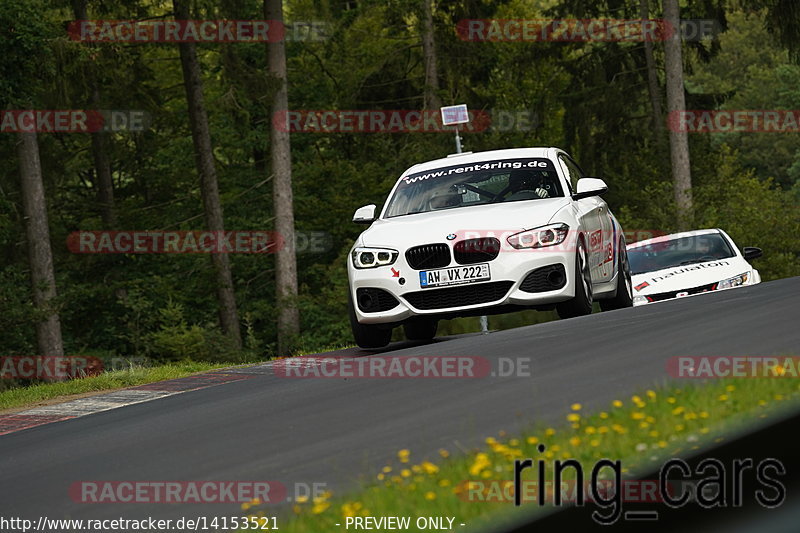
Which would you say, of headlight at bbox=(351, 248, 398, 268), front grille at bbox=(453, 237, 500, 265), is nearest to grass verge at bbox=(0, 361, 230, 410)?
headlight at bbox=(351, 248, 398, 268)

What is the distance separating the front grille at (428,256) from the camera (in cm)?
1102

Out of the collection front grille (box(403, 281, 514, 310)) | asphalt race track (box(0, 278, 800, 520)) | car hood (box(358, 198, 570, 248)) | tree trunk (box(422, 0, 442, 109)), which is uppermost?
tree trunk (box(422, 0, 442, 109))

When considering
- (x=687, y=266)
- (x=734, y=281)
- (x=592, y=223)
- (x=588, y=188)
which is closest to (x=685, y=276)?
(x=687, y=266)

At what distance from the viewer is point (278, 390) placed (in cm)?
930

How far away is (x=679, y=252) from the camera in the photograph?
661 inches

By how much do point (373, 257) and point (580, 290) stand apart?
2.08 metres

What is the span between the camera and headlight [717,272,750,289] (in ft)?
51.5

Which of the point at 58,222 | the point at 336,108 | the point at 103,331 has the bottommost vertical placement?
the point at 103,331

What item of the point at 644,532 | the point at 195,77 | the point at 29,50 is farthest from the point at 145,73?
the point at 644,532

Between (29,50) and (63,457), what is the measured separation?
54.9 ft

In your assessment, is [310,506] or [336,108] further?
[336,108]

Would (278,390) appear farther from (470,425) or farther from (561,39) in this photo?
(561,39)

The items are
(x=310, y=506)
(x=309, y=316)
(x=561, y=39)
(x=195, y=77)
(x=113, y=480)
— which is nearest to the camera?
(x=310, y=506)

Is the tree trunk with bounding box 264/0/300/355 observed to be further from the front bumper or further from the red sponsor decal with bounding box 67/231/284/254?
the front bumper
